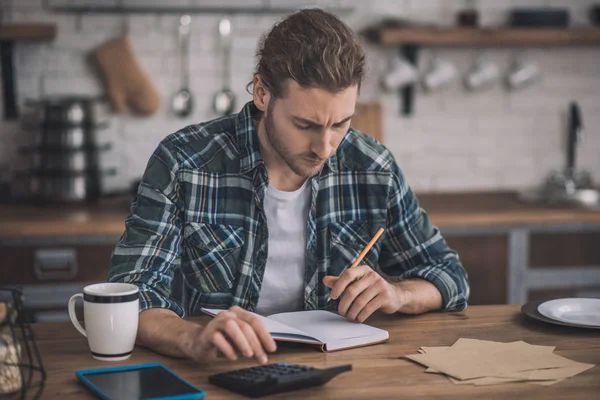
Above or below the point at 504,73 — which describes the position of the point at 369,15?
above

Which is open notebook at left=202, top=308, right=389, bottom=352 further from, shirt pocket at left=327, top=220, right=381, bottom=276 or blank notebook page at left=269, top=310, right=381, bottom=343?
shirt pocket at left=327, top=220, right=381, bottom=276

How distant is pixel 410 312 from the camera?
1.86m

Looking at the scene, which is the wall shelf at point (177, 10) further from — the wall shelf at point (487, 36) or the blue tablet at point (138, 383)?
the blue tablet at point (138, 383)

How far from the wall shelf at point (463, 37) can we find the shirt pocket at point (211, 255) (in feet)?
5.93

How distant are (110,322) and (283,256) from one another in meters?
0.68

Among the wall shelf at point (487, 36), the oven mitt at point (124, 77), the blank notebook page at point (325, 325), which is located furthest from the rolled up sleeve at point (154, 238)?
the wall shelf at point (487, 36)

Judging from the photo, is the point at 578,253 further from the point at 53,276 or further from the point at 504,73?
the point at 53,276

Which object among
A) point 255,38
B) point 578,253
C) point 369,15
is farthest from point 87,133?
point 578,253

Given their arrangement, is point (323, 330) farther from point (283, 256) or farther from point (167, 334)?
point (283, 256)

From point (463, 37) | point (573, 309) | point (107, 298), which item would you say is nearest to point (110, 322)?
point (107, 298)

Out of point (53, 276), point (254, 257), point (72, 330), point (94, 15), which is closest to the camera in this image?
point (72, 330)

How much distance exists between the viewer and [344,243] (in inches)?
82.9

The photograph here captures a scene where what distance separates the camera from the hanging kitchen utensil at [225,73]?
366 centimetres

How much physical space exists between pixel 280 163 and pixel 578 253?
1733 millimetres
